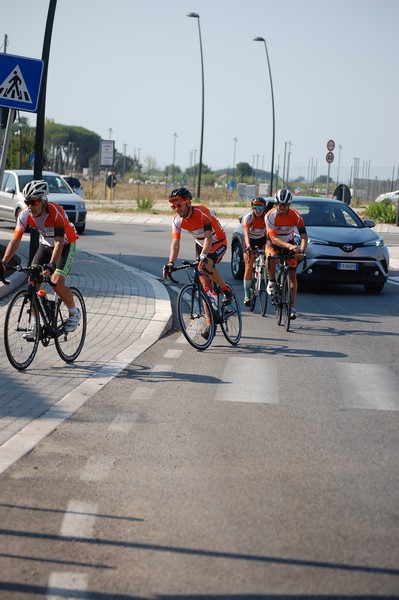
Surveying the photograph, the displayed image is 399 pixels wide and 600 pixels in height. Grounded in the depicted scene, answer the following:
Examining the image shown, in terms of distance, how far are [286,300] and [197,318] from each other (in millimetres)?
2103

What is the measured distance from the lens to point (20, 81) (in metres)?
13.2

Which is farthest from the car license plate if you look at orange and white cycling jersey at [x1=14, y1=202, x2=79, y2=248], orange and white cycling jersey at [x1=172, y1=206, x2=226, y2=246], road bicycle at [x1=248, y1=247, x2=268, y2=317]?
orange and white cycling jersey at [x1=14, y1=202, x2=79, y2=248]

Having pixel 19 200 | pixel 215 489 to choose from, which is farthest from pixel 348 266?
pixel 19 200

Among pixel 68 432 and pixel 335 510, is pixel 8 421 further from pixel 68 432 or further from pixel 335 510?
pixel 335 510

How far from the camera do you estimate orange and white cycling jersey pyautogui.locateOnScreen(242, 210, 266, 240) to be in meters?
15.5

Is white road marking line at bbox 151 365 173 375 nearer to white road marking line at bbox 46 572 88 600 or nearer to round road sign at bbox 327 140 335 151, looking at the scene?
white road marking line at bbox 46 572 88 600

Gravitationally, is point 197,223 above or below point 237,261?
above

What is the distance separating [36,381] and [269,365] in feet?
8.45

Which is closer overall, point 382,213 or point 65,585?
point 65,585

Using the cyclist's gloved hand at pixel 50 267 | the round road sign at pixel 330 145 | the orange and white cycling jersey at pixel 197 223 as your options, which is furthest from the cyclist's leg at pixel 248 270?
the round road sign at pixel 330 145

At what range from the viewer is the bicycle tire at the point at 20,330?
9945mm

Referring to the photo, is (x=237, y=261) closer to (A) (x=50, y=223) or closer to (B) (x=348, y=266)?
(B) (x=348, y=266)

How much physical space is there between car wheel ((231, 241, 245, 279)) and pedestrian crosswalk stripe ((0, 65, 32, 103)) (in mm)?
7201

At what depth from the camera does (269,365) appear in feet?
36.4
